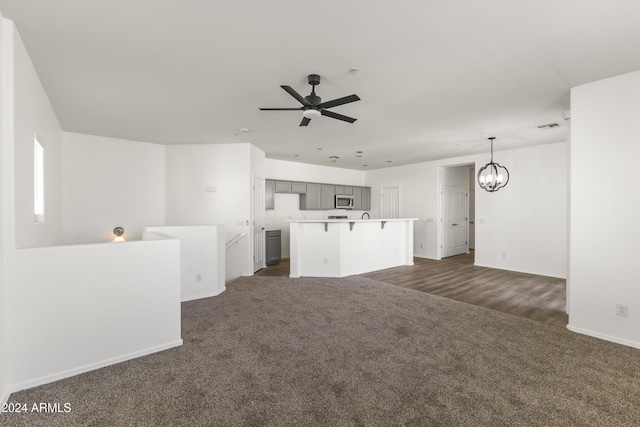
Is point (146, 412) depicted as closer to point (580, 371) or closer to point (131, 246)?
point (131, 246)

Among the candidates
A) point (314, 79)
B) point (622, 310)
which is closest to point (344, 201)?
point (314, 79)

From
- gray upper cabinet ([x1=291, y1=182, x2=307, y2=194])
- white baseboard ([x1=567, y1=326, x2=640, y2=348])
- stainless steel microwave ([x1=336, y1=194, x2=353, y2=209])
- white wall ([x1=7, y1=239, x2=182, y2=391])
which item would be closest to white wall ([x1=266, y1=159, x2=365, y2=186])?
gray upper cabinet ([x1=291, y1=182, x2=307, y2=194])

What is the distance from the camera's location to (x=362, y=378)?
7.17ft

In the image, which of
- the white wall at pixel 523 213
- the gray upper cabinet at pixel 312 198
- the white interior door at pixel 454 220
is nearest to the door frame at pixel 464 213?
the white interior door at pixel 454 220

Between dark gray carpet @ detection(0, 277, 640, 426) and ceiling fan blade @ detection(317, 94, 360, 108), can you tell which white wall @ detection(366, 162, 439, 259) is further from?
ceiling fan blade @ detection(317, 94, 360, 108)

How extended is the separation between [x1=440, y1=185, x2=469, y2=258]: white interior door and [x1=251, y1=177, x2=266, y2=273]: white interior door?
483 centimetres

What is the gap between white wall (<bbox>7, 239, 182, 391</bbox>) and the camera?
7.04 feet

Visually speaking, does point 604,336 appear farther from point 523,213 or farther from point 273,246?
point 273,246

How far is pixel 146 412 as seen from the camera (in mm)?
1835

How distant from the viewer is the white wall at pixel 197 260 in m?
4.18

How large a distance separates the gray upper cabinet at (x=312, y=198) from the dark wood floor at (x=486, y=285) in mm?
1799

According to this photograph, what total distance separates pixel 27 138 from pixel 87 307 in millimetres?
1619

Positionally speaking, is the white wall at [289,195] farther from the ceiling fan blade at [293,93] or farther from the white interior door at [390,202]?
the ceiling fan blade at [293,93]

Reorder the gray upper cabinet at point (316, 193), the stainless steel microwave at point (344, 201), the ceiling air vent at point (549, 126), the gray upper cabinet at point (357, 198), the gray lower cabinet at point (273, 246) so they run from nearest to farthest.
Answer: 1. the ceiling air vent at point (549, 126)
2. the gray lower cabinet at point (273, 246)
3. the gray upper cabinet at point (316, 193)
4. the stainless steel microwave at point (344, 201)
5. the gray upper cabinet at point (357, 198)
